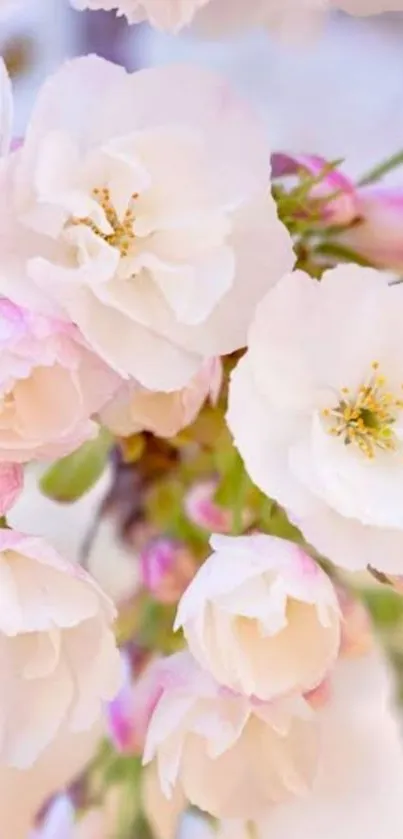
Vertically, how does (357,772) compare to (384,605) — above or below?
below

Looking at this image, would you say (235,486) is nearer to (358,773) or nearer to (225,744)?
(225,744)

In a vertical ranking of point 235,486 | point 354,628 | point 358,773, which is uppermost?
point 235,486

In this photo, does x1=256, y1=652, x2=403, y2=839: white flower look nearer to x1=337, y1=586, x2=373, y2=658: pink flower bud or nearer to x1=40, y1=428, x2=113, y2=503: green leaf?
x1=337, y1=586, x2=373, y2=658: pink flower bud

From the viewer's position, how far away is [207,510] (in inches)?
18.3

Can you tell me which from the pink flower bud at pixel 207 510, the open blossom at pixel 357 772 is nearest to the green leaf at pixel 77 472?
the pink flower bud at pixel 207 510

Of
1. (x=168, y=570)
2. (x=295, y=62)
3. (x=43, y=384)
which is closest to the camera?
(x=43, y=384)

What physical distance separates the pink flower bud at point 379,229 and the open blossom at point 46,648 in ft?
0.52

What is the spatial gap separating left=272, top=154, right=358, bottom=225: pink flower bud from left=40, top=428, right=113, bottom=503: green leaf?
0.13 meters

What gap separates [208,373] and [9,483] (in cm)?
7

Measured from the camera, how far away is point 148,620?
48cm

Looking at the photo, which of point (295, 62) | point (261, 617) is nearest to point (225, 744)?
point (261, 617)

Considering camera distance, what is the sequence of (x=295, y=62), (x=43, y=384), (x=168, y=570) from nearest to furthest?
(x=43, y=384), (x=168, y=570), (x=295, y=62)

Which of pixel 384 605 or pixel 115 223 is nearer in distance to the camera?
pixel 115 223

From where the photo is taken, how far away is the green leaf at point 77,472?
469mm
